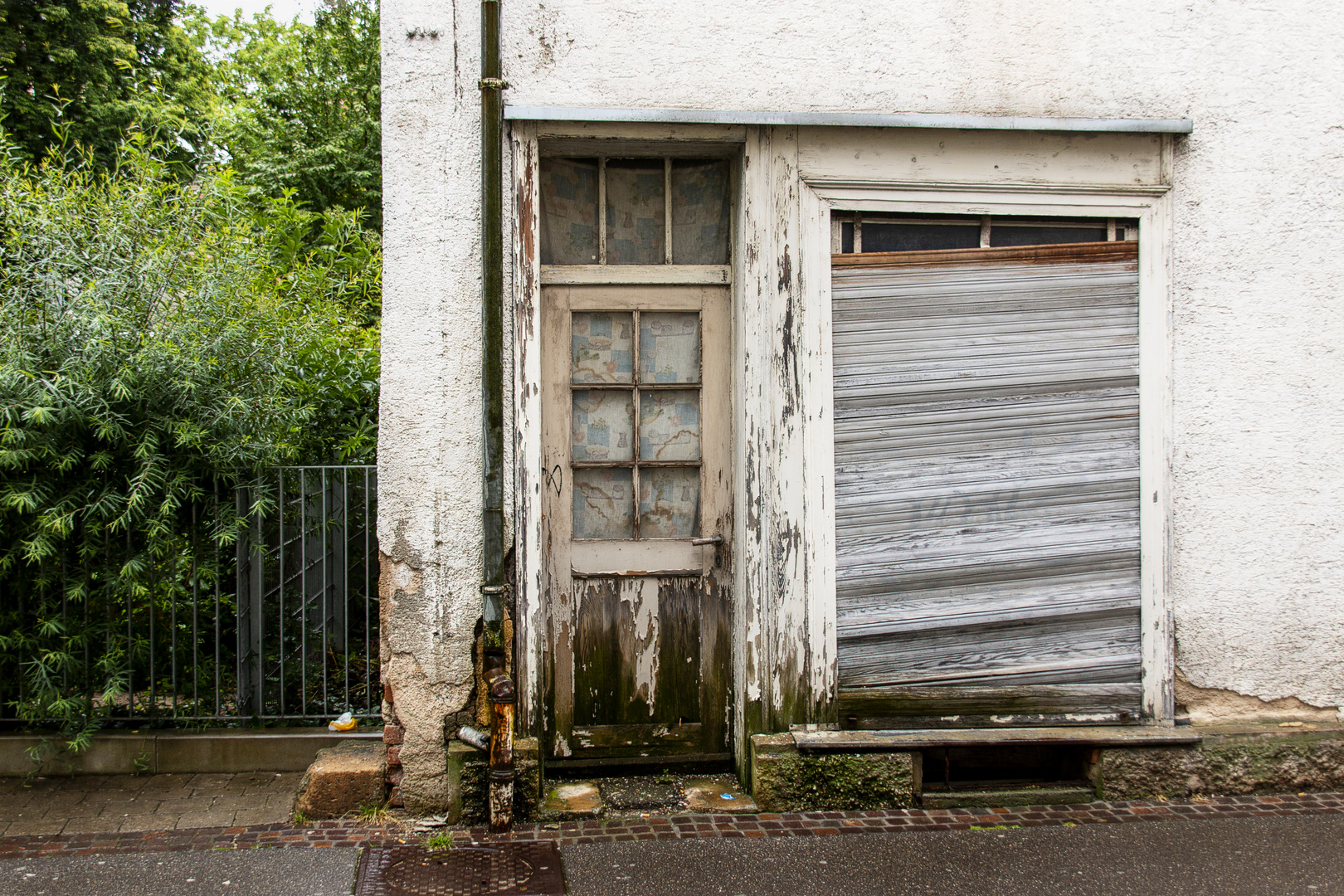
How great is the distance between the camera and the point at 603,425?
13.0 ft

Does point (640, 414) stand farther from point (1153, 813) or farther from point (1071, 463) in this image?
point (1153, 813)

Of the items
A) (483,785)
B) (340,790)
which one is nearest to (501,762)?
(483,785)

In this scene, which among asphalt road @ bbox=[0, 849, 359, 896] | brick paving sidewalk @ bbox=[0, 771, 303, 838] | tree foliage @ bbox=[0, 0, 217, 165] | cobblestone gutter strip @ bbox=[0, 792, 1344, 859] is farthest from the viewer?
tree foliage @ bbox=[0, 0, 217, 165]

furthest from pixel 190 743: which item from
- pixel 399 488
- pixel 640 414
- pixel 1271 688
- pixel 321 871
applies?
pixel 1271 688

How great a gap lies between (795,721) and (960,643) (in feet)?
2.75

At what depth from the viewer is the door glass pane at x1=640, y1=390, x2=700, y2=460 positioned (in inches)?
156

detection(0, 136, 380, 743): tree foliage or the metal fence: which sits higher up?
detection(0, 136, 380, 743): tree foliage

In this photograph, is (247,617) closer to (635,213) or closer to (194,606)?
(194,606)

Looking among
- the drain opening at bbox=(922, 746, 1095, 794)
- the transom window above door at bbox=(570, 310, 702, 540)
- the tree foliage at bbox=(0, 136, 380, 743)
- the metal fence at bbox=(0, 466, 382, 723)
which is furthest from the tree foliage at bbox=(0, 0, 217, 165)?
the drain opening at bbox=(922, 746, 1095, 794)

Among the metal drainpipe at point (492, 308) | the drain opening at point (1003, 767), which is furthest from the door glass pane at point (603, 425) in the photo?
the drain opening at point (1003, 767)

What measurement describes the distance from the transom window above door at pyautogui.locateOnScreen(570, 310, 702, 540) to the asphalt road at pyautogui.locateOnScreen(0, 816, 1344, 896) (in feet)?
4.52

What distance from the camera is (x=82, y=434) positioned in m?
3.79

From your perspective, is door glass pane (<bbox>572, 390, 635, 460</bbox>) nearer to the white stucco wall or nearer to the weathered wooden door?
the weathered wooden door

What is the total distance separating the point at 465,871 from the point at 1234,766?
3.38 meters
